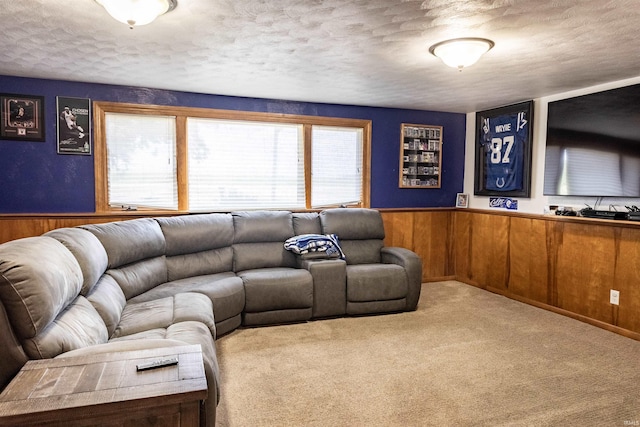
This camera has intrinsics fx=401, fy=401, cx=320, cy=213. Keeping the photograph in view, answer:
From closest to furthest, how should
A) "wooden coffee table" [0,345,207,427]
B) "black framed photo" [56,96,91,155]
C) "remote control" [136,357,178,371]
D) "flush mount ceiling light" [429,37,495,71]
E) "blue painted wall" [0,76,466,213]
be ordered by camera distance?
"wooden coffee table" [0,345,207,427] → "remote control" [136,357,178,371] → "flush mount ceiling light" [429,37,495,71] → "blue painted wall" [0,76,466,213] → "black framed photo" [56,96,91,155]

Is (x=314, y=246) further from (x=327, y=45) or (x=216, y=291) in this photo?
(x=327, y=45)

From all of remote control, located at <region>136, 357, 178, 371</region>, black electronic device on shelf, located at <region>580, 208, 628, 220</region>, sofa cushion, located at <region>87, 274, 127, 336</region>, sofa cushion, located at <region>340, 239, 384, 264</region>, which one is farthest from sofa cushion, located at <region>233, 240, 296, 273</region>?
black electronic device on shelf, located at <region>580, 208, 628, 220</region>

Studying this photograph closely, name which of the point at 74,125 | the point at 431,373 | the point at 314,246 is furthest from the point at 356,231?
the point at 74,125

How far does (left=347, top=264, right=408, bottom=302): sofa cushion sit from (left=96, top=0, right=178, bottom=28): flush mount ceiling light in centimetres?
274

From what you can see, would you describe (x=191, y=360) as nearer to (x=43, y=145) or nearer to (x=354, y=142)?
(x=43, y=145)

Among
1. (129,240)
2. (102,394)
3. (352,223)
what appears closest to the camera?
(102,394)

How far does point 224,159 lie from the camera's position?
4512 mm

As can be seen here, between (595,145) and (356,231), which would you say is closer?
(595,145)

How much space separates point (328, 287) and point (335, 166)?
1.73 metres

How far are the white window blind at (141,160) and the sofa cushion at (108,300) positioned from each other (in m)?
1.60

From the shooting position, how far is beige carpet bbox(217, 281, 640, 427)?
2262 mm

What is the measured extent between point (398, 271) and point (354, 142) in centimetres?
184

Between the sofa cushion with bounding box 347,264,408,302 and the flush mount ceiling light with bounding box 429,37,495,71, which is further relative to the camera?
the sofa cushion with bounding box 347,264,408,302

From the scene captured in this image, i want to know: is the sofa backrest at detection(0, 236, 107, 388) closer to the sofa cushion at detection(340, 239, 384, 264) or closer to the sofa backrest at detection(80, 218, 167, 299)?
the sofa backrest at detection(80, 218, 167, 299)
